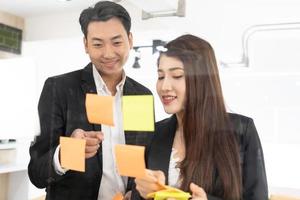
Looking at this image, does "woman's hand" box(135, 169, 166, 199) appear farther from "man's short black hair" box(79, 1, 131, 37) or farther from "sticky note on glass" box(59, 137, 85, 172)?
"man's short black hair" box(79, 1, 131, 37)

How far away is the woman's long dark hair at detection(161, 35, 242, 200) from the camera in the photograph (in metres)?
0.52

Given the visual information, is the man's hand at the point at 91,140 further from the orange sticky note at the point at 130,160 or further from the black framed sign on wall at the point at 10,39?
the black framed sign on wall at the point at 10,39

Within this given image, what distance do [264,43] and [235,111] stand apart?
124 mm

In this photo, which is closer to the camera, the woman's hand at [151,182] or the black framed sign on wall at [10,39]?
the woman's hand at [151,182]

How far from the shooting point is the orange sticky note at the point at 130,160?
0.57 metres

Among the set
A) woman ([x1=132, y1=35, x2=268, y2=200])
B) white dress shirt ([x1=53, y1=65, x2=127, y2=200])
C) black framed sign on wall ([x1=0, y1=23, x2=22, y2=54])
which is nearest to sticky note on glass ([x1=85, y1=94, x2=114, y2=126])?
white dress shirt ([x1=53, y1=65, x2=127, y2=200])

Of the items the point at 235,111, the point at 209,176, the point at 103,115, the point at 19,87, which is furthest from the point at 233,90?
the point at 19,87

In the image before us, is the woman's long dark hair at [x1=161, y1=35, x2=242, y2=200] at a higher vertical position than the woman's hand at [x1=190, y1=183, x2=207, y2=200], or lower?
higher

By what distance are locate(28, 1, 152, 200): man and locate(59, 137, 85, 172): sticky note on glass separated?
0.01 m

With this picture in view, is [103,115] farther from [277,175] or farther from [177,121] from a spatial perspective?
[277,175]

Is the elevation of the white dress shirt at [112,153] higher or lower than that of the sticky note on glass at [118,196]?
higher

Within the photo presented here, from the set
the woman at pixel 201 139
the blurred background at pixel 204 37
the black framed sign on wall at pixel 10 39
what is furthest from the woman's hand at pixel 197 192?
the black framed sign on wall at pixel 10 39

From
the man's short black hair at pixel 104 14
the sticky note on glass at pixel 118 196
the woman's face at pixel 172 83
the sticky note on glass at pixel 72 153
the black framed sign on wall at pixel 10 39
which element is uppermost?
the man's short black hair at pixel 104 14

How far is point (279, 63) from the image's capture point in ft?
1.71
